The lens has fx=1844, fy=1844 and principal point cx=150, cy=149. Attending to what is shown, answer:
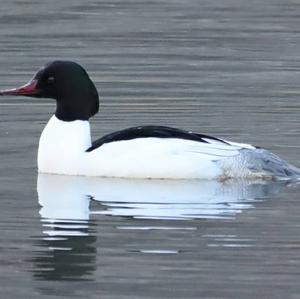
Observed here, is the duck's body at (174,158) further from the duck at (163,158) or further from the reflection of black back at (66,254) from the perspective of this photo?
the reflection of black back at (66,254)

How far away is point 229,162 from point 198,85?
4546 mm

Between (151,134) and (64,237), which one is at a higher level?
(151,134)

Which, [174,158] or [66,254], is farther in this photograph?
[174,158]

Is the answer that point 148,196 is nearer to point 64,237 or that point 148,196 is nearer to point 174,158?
point 174,158

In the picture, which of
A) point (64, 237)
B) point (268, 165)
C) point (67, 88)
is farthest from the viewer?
point (67, 88)

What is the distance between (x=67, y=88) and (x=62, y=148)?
565 mm

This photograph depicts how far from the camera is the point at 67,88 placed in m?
14.6

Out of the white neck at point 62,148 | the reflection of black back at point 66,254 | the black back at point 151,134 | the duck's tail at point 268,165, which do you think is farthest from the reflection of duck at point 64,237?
the duck's tail at point 268,165

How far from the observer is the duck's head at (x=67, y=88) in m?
14.6

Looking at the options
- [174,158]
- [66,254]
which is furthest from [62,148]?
[66,254]

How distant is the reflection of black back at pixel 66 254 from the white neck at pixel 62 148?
1.84 metres

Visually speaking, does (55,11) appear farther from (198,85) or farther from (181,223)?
(181,223)

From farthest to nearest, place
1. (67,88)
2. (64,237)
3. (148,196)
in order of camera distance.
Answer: (67,88)
(148,196)
(64,237)

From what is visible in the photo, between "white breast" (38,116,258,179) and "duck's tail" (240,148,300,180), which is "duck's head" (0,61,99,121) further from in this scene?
"duck's tail" (240,148,300,180)
